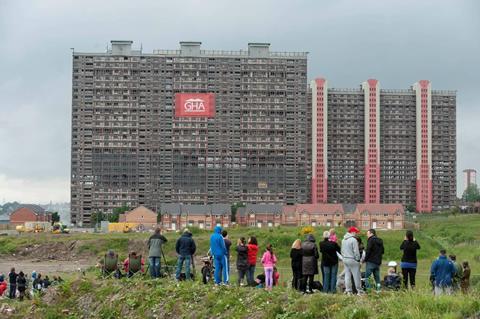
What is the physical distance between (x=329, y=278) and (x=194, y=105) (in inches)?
6005

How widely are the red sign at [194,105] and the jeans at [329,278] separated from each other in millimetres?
150292

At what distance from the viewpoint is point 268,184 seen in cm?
16738

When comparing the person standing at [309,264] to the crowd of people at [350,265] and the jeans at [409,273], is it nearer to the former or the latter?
the crowd of people at [350,265]

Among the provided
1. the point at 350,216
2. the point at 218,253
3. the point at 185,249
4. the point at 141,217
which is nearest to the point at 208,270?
the point at 185,249

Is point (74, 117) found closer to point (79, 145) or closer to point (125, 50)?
point (79, 145)

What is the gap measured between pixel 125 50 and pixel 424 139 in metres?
74.6

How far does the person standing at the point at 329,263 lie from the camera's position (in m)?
19.6

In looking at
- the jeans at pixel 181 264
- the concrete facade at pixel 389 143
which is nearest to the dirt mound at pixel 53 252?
the jeans at pixel 181 264

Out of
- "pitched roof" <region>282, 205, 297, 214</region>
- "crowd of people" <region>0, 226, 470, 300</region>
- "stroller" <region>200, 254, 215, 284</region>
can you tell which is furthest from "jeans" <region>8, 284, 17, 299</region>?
"pitched roof" <region>282, 205, 297, 214</region>

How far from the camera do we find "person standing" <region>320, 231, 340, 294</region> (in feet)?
64.3

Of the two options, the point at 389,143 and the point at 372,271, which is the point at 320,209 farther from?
the point at 372,271

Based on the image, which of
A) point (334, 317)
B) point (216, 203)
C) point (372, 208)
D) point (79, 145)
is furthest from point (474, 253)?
point (79, 145)

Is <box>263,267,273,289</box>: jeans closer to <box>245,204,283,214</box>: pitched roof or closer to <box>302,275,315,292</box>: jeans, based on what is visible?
<box>302,275,315,292</box>: jeans

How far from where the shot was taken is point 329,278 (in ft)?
64.7
